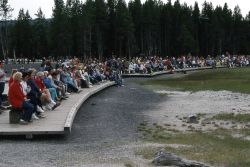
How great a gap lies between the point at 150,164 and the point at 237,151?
2.77 metres

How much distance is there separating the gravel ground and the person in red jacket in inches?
49.5

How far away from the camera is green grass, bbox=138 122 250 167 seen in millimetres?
12391

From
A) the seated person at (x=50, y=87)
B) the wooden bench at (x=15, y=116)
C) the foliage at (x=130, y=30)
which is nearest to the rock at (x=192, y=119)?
the seated person at (x=50, y=87)

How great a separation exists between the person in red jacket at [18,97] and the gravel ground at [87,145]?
1.26m

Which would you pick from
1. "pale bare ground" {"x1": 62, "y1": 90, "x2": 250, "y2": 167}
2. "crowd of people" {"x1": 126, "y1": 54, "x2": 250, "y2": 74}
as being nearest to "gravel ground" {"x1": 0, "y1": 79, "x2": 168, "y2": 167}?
"pale bare ground" {"x1": 62, "y1": 90, "x2": 250, "y2": 167}

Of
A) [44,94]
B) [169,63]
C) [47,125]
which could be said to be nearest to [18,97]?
[47,125]

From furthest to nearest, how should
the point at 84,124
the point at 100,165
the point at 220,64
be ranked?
the point at 220,64
the point at 84,124
the point at 100,165

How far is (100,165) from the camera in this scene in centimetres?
1164

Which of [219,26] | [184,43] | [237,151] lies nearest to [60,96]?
[237,151]

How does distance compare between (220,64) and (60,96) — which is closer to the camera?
(60,96)

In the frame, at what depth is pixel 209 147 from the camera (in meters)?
14.1

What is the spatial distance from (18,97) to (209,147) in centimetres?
539

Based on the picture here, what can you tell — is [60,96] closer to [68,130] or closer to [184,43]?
[68,130]

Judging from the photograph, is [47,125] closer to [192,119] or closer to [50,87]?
[50,87]
